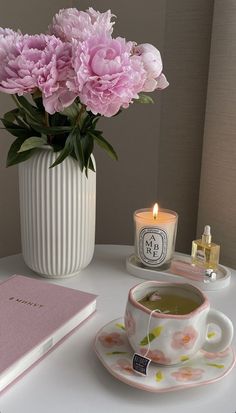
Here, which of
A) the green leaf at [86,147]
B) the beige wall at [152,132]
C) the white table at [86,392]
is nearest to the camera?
the white table at [86,392]

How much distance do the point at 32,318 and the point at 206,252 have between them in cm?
36

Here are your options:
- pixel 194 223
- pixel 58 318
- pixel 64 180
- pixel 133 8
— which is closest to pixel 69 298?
pixel 58 318

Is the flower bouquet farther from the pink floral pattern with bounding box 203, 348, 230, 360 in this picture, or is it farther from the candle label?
the pink floral pattern with bounding box 203, 348, 230, 360

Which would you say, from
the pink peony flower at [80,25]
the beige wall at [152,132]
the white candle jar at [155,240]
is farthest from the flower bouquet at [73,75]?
the beige wall at [152,132]

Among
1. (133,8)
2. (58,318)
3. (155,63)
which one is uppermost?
(133,8)

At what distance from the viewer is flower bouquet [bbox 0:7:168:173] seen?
0.69 metres

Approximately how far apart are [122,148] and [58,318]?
2.61 feet

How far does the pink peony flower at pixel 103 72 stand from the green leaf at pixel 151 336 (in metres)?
0.32

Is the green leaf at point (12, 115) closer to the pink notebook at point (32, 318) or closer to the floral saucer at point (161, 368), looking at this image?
the pink notebook at point (32, 318)

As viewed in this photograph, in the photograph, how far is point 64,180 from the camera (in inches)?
31.5

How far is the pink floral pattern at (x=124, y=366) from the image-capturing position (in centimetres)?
57

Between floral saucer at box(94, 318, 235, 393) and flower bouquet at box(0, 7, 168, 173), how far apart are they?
0.29 metres

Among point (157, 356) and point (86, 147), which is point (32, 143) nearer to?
point (86, 147)

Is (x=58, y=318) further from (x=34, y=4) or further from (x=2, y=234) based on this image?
(x=34, y=4)
